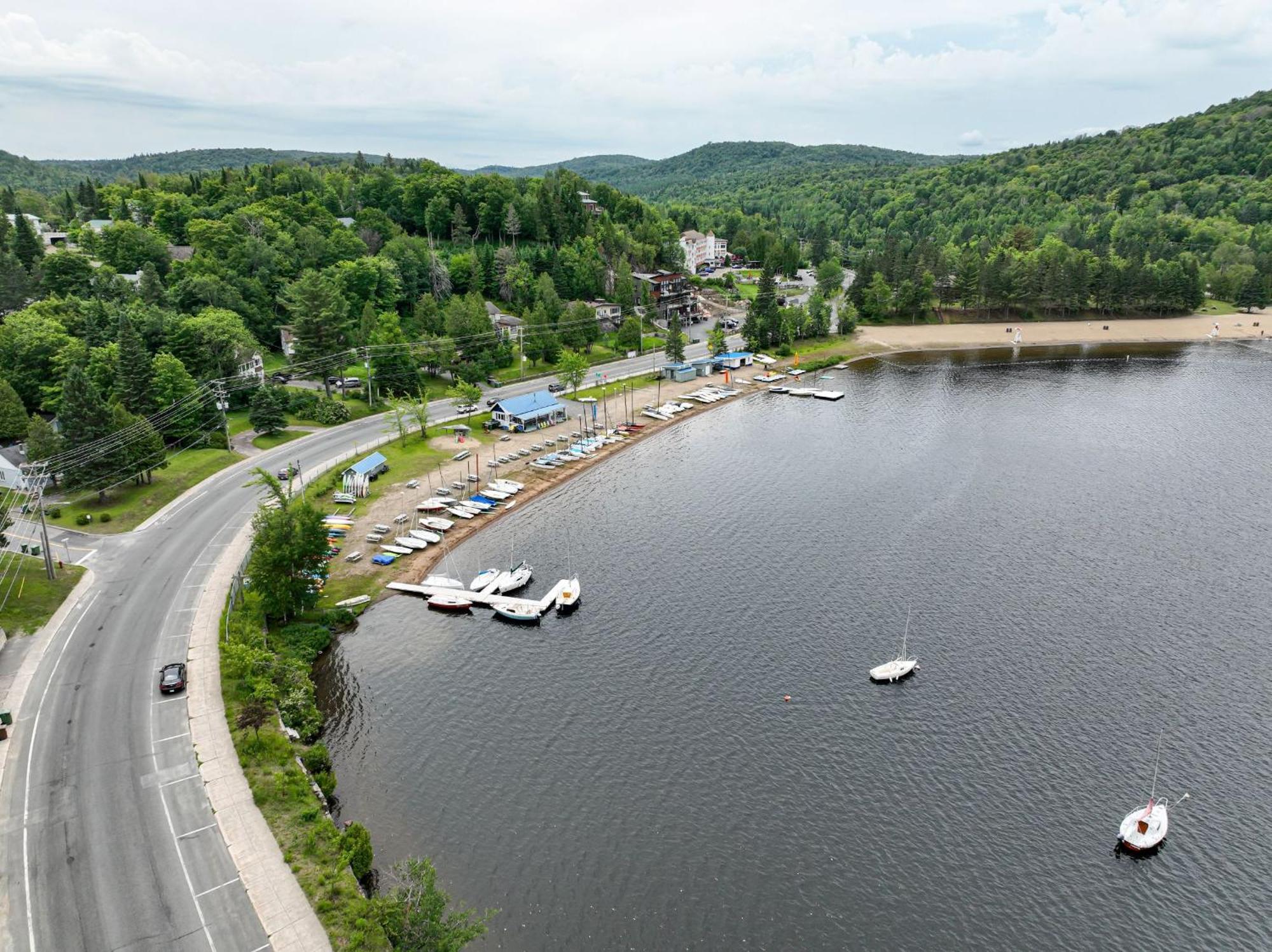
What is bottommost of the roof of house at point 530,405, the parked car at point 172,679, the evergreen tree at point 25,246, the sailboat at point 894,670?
the sailboat at point 894,670

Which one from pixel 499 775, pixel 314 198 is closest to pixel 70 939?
pixel 499 775

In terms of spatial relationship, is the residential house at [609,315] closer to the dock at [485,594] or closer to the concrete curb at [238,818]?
the dock at [485,594]

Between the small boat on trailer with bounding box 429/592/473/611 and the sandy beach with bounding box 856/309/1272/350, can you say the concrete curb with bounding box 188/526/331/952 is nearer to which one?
the small boat on trailer with bounding box 429/592/473/611

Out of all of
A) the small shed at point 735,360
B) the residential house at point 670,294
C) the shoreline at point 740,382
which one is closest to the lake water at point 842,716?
the shoreline at point 740,382

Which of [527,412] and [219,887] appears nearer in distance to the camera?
[219,887]

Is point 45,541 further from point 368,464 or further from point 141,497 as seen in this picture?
point 368,464

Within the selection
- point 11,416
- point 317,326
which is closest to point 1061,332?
point 317,326

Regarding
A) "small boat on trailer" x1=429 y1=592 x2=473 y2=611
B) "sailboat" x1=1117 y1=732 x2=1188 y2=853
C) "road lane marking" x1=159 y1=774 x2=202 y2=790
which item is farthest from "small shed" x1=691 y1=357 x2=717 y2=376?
"road lane marking" x1=159 y1=774 x2=202 y2=790
